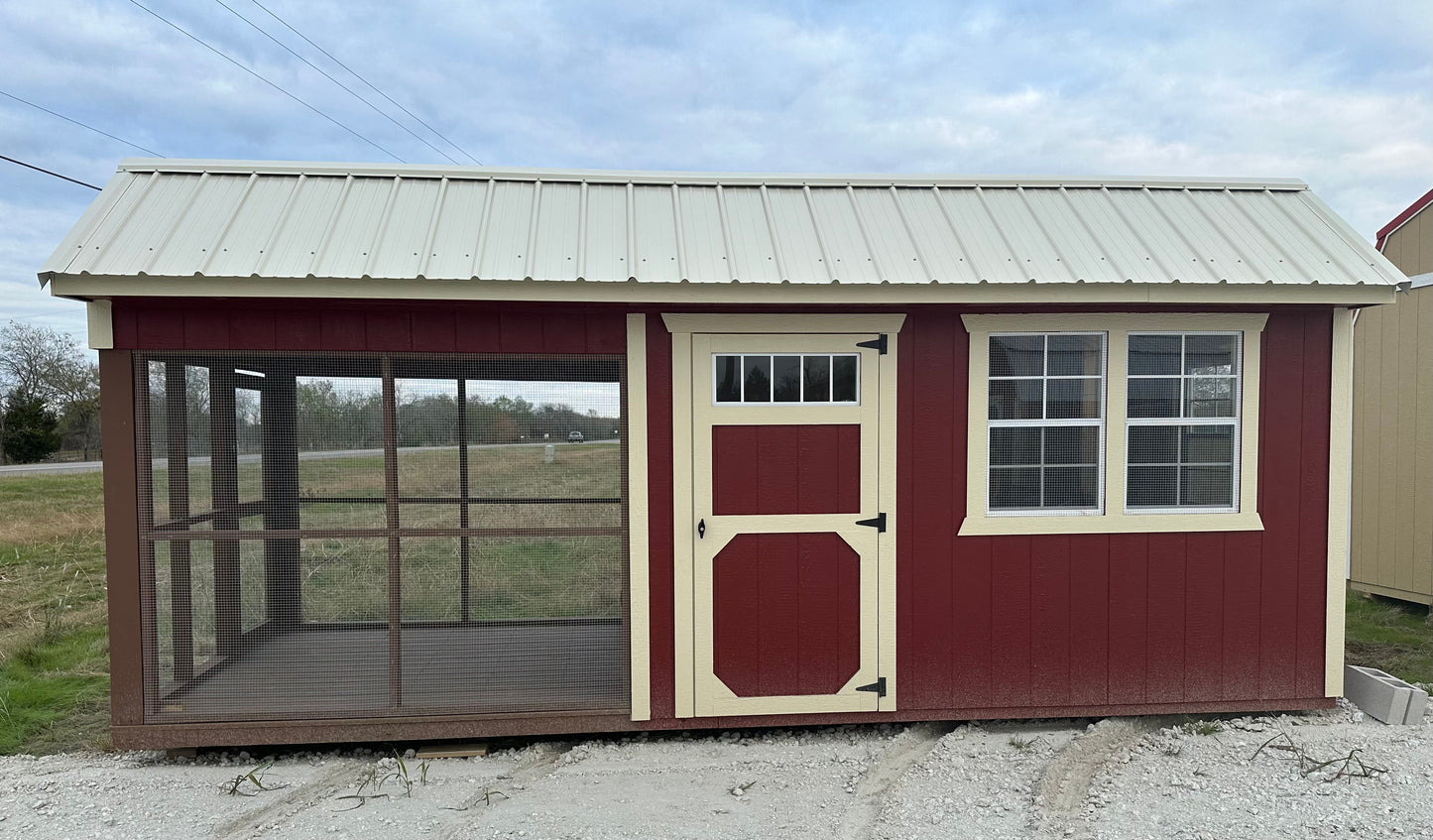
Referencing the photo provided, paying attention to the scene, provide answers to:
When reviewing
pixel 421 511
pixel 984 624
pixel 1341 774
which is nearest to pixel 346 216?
pixel 421 511

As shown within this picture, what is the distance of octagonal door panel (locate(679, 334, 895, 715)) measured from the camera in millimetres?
3791

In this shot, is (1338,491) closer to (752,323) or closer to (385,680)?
(752,323)

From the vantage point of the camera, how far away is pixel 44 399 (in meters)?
24.0

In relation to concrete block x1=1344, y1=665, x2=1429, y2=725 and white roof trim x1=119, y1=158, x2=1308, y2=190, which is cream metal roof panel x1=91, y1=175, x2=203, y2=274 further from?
concrete block x1=1344, y1=665, x2=1429, y2=725

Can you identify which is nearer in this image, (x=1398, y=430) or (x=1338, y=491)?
(x=1338, y=491)

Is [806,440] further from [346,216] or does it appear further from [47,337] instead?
[47,337]

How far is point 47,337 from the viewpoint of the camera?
28078 mm

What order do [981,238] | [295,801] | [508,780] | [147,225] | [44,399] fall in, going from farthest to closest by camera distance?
[44,399]
[981,238]
[147,225]
[508,780]
[295,801]

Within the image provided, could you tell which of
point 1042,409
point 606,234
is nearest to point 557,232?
point 606,234

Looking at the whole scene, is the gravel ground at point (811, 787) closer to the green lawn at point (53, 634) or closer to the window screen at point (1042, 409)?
the green lawn at point (53, 634)

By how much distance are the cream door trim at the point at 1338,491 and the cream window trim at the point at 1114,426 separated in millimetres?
392

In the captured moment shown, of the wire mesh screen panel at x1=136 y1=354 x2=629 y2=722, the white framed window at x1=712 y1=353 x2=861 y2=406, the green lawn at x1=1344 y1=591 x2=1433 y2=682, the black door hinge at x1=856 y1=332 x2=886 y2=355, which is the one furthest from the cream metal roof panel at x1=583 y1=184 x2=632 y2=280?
the green lawn at x1=1344 y1=591 x2=1433 y2=682

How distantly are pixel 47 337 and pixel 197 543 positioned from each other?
106 feet

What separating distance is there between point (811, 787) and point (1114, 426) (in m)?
2.21
